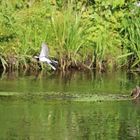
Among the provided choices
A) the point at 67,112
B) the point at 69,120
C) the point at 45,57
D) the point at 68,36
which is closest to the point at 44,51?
the point at 45,57

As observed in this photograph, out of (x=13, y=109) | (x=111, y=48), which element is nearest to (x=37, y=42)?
(x=111, y=48)

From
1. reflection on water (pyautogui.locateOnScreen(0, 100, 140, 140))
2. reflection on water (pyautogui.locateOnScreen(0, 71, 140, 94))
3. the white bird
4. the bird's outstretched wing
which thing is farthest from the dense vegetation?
reflection on water (pyautogui.locateOnScreen(0, 100, 140, 140))

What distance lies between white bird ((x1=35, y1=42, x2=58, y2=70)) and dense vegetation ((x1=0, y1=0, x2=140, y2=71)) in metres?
0.15

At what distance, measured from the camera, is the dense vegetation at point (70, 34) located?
19875 mm

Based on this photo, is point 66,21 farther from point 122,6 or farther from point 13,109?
point 13,109

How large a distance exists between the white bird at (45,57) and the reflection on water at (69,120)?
4.57 m

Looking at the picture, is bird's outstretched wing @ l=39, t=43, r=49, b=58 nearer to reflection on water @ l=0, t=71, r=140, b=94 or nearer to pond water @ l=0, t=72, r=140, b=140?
reflection on water @ l=0, t=71, r=140, b=94

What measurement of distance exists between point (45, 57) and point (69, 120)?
21.3 ft

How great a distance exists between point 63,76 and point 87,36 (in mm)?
2008

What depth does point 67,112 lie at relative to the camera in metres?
13.8

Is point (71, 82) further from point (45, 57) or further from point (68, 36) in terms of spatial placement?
point (68, 36)

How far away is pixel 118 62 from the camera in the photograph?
67.0 feet

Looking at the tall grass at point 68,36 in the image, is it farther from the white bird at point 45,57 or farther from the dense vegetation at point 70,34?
the white bird at point 45,57

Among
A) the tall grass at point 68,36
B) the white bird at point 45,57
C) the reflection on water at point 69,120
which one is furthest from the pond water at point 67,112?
the tall grass at point 68,36
